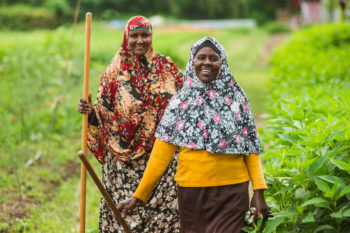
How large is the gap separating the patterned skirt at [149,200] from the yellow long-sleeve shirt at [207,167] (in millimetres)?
804

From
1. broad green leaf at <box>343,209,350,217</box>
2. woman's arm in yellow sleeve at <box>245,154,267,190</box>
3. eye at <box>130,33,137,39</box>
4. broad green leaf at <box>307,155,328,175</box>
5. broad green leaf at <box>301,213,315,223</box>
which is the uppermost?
eye at <box>130,33,137,39</box>

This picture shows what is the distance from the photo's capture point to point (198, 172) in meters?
3.01

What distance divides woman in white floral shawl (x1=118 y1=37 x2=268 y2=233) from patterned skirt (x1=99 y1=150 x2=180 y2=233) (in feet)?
2.82

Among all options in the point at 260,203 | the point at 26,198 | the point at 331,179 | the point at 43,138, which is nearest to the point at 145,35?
the point at 260,203

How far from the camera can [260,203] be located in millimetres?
2939

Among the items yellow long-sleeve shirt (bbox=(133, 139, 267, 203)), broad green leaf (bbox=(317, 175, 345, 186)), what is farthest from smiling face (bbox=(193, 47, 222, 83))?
broad green leaf (bbox=(317, 175, 345, 186))

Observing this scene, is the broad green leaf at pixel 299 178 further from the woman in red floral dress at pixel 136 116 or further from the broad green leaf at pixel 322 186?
the woman in red floral dress at pixel 136 116

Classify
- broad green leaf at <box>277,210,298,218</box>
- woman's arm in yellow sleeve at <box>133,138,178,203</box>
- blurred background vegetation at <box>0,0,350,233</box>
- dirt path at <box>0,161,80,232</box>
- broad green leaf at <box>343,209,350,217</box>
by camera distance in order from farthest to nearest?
dirt path at <box>0,161,80,232</box>
woman's arm in yellow sleeve at <box>133,138,178,203</box>
blurred background vegetation at <box>0,0,350,233</box>
broad green leaf at <box>277,210,298,218</box>
broad green leaf at <box>343,209,350,217</box>

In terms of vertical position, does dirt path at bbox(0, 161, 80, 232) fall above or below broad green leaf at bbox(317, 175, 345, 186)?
below

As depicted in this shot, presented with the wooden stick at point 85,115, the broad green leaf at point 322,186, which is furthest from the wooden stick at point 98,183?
the broad green leaf at point 322,186

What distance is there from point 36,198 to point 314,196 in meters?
3.75

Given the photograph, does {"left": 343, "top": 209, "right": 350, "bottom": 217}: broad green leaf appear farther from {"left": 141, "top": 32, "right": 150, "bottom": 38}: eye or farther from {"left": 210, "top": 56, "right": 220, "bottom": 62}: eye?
{"left": 141, "top": 32, "right": 150, "bottom": 38}: eye

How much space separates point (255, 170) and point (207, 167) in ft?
0.94

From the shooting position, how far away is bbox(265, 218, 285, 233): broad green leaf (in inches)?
108
